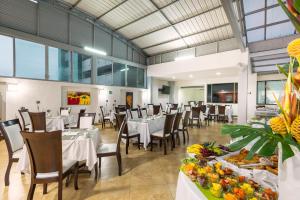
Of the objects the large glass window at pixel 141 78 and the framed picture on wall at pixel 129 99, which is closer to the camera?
the framed picture on wall at pixel 129 99

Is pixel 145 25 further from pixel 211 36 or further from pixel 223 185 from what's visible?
pixel 223 185

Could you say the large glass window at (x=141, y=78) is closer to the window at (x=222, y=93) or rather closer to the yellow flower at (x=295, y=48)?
the window at (x=222, y=93)

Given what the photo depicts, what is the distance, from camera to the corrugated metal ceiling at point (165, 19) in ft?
23.2

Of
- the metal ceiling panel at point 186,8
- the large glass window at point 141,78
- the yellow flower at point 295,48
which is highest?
the metal ceiling panel at point 186,8

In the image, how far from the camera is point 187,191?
3.18ft

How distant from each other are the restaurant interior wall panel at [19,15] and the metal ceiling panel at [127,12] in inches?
124

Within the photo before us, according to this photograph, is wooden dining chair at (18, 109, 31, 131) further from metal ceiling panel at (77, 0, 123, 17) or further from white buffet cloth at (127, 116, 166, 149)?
metal ceiling panel at (77, 0, 123, 17)

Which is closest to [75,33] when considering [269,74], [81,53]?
[81,53]

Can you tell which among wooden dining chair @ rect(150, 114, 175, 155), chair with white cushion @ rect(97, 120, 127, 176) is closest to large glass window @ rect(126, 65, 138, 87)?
wooden dining chair @ rect(150, 114, 175, 155)

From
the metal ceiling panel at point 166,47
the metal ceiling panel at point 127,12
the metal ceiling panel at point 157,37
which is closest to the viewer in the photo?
the metal ceiling panel at point 127,12

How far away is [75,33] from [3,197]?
7.62 meters

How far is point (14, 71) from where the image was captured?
239 inches

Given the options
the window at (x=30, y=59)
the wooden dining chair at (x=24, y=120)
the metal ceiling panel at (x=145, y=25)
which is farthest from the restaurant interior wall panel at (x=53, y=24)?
the wooden dining chair at (x=24, y=120)

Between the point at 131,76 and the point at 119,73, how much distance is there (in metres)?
1.11
